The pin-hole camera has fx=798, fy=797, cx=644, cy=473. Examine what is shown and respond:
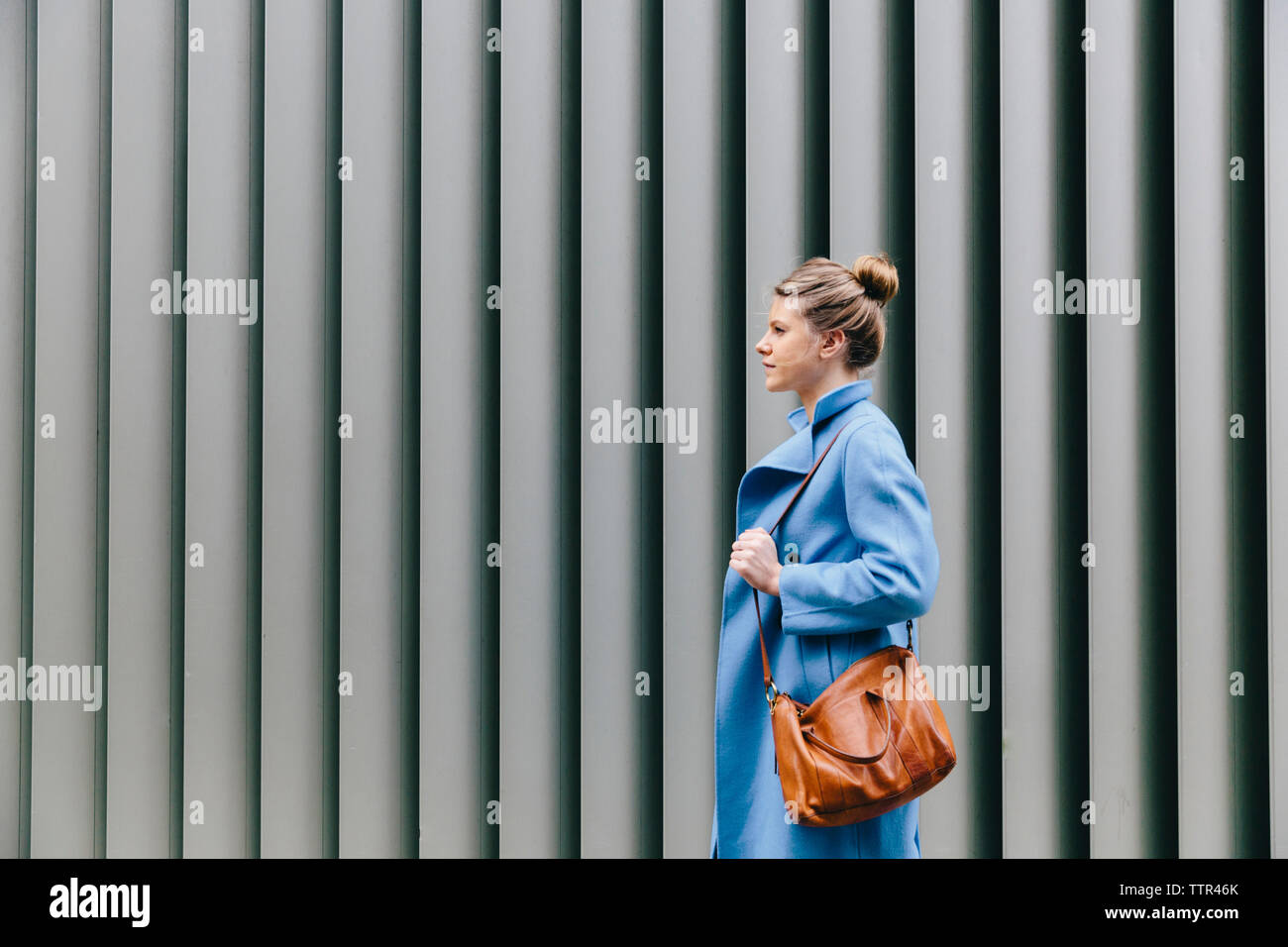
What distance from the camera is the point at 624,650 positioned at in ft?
7.04

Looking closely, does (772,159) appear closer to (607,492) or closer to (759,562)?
(607,492)

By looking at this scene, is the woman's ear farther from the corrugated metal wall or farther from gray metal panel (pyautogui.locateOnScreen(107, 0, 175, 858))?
gray metal panel (pyautogui.locateOnScreen(107, 0, 175, 858))

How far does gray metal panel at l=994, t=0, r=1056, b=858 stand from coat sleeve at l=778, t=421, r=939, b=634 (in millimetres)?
669

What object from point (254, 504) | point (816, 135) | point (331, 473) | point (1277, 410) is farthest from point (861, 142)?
point (254, 504)

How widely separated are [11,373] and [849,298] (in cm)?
227

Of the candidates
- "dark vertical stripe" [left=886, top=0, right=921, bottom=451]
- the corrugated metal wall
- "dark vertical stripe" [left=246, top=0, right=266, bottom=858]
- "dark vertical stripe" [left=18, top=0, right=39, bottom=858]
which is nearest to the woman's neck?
the corrugated metal wall

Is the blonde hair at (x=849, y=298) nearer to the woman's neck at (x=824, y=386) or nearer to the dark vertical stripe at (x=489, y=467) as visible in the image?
the woman's neck at (x=824, y=386)

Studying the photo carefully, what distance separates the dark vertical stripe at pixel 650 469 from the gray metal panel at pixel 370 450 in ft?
1.72

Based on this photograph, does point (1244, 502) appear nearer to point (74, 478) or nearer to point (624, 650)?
point (624, 650)

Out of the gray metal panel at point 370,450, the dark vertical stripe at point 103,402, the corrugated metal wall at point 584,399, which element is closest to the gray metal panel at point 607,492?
the corrugated metal wall at point 584,399

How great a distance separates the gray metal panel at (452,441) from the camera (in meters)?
2.16

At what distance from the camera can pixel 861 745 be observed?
1436 millimetres

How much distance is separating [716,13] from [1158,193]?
1.29 m
